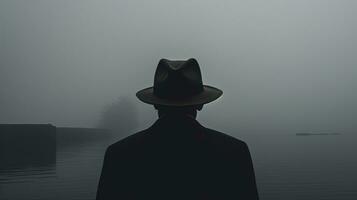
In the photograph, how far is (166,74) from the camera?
3305mm

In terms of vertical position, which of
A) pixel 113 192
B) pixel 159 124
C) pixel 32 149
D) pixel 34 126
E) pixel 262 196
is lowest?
pixel 32 149

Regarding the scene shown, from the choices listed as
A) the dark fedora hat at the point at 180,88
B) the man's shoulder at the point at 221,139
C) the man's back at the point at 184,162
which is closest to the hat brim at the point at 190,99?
the dark fedora hat at the point at 180,88

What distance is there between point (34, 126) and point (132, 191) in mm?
98999

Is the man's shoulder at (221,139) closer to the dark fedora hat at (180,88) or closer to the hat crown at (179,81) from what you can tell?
the dark fedora hat at (180,88)

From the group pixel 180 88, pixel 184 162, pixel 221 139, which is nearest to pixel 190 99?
pixel 180 88

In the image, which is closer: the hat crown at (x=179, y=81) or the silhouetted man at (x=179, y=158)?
the silhouetted man at (x=179, y=158)

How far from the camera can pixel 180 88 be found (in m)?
3.21

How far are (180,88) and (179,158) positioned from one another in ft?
2.15

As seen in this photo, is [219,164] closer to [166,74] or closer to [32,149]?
[166,74]

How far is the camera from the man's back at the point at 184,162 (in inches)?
120

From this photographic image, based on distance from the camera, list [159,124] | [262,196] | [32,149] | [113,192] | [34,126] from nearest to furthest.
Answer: [159,124], [113,192], [262,196], [34,126], [32,149]

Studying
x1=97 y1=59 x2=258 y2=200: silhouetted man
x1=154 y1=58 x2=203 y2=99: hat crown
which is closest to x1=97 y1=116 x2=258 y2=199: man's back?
x1=97 y1=59 x2=258 y2=200: silhouetted man

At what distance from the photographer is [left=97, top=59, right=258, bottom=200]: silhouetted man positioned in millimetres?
3043

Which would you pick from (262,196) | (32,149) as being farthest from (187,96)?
(32,149)
